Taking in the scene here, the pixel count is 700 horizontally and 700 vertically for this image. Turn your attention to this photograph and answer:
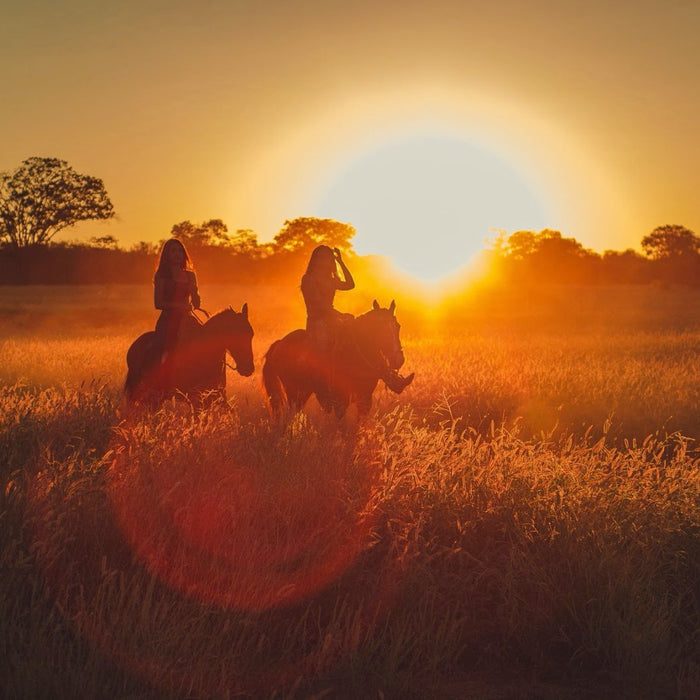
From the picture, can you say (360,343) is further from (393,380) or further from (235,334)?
(235,334)

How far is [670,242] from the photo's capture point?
82438 mm

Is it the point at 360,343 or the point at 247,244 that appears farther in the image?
the point at 247,244

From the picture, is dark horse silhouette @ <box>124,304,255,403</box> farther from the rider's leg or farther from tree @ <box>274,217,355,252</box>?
tree @ <box>274,217,355,252</box>

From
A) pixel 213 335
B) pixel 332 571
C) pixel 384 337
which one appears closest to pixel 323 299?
pixel 384 337

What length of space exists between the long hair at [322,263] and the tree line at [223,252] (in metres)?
38.5

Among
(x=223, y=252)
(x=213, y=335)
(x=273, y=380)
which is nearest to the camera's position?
(x=213, y=335)

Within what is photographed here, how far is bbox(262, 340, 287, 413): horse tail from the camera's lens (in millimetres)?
7698

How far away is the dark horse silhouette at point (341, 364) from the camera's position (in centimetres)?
694

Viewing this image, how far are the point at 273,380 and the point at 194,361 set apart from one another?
3.20 ft

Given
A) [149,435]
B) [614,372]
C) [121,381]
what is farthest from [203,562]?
[614,372]

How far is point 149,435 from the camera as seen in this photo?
5141 mm

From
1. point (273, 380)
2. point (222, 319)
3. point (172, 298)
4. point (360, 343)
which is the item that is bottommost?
point (273, 380)

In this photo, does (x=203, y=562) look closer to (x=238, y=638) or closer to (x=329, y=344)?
(x=238, y=638)

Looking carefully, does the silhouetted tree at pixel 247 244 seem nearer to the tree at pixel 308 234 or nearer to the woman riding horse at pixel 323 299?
the tree at pixel 308 234
